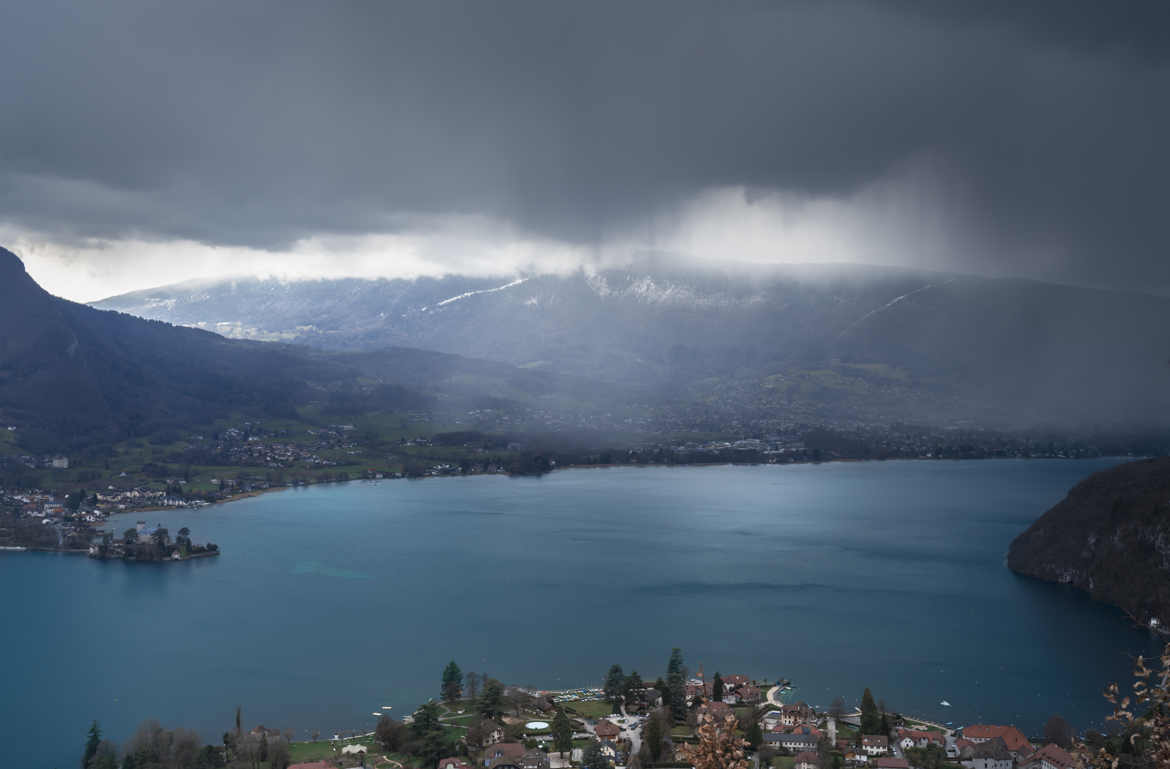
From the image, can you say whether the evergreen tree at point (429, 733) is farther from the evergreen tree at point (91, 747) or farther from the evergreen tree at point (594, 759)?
the evergreen tree at point (91, 747)

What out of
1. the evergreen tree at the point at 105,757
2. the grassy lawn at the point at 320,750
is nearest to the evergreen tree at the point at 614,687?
the grassy lawn at the point at 320,750

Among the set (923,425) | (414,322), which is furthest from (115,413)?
(414,322)

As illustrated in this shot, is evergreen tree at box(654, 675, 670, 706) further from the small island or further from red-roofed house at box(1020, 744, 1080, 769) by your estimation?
the small island

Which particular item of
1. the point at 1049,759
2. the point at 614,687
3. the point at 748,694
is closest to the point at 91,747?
the point at 614,687

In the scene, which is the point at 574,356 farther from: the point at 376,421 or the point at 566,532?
the point at 566,532

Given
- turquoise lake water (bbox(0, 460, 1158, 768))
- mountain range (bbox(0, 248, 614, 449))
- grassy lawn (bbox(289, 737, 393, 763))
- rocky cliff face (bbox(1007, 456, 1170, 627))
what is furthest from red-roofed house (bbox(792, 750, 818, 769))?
mountain range (bbox(0, 248, 614, 449))

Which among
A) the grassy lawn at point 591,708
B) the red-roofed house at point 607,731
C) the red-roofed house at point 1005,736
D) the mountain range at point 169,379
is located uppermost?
the mountain range at point 169,379

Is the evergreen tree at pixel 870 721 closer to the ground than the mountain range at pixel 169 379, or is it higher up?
closer to the ground
